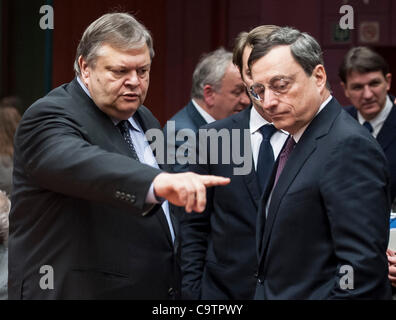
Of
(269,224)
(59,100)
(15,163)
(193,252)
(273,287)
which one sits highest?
(59,100)

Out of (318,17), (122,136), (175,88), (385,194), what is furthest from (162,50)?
(385,194)

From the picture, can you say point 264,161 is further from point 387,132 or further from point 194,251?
point 387,132

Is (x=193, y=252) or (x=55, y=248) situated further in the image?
(x=193, y=252)

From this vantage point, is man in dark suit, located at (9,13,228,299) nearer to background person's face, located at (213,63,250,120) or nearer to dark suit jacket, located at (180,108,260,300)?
dark suit jacket, located at (180,108,260,300)

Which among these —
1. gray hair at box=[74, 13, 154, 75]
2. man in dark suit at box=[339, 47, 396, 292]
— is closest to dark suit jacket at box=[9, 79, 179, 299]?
gray hair at box=[74, 13, 154, 75]

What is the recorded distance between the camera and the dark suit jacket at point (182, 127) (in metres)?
3.69

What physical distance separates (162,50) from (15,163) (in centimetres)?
392

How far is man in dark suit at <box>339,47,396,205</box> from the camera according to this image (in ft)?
13.1

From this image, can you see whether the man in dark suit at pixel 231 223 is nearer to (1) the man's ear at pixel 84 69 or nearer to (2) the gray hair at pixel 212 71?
(1) the man's ear at pixel 84 69

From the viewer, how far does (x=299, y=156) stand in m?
2.08

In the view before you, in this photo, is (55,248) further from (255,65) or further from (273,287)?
(255,65)

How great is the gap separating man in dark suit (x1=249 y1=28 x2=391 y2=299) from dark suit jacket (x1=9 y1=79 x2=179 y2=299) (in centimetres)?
34

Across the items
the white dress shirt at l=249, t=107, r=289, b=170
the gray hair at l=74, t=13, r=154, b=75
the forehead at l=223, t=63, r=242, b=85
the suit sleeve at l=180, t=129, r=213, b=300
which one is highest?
the gray hair at l=74, t=13, r=154, b=75

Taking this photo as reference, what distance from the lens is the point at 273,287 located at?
210cm
